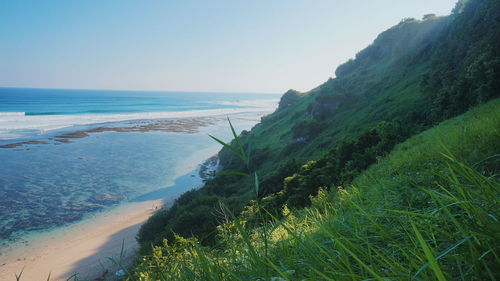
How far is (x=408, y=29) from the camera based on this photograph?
53125 millimetres

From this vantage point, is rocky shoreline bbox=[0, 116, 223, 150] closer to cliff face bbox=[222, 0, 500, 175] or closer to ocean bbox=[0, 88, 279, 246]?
ocean bbox=[0, 88, 279, 246]

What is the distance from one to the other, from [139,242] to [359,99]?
33737 mm

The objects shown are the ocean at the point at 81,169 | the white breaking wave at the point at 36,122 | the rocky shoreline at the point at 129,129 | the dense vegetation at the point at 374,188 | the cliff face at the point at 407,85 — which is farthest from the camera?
the white breaking wave at the point at 36,122

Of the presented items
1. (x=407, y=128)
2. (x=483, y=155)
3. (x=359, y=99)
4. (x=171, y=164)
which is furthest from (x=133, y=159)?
(x=483, y=155)

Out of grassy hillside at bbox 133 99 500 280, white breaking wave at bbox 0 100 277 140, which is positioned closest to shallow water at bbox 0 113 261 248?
white breaking wave at bbox 0 100 277 140

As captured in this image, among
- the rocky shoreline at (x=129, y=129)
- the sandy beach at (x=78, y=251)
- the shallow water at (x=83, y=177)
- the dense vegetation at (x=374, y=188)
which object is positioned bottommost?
the sandy beach at (x=78, y=251)

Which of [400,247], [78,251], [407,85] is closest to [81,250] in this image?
[78,251]

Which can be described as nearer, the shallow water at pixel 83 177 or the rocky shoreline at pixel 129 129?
the shallow water at pixel 83 177

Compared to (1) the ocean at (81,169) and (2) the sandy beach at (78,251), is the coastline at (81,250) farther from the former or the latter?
(1) the ocean at (81,169)

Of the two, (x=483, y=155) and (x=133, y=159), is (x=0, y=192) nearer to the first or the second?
(x=133, y=159)

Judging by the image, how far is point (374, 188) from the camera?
4.78 m

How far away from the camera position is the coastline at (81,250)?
1773 centimetres

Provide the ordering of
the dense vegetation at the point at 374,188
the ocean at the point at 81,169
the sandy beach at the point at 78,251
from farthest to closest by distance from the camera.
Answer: the ocean at the point at 81,169 < the sandy beach at the point at 78,251 < the dense vegetation at the point at 374,188

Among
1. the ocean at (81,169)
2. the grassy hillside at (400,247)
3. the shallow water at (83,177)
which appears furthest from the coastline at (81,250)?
the grassy hillside at (400,247)
